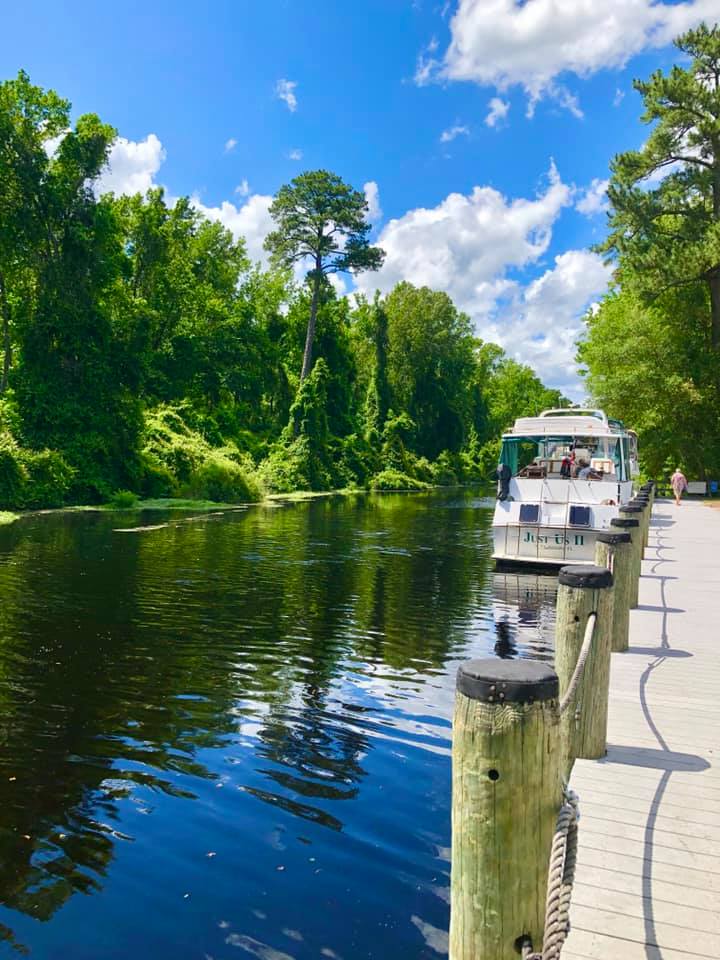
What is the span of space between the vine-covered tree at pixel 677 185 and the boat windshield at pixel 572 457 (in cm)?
1809

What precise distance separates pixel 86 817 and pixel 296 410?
52.6m

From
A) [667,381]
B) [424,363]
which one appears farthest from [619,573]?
[424,363]

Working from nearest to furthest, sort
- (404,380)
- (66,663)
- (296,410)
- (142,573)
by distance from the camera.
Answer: (66,663) < (142,573) < (296,410) < (404,380)

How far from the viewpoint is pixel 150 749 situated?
688 cm

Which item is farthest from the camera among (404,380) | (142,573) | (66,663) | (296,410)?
(404,380)

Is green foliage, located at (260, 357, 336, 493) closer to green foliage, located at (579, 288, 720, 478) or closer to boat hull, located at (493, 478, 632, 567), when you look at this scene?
green foliage, located at (579, 288, 720, 478)

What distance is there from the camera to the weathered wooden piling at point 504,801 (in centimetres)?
279

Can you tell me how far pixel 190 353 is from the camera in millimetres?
56000

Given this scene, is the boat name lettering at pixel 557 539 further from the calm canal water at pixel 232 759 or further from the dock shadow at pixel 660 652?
the dock shadow at pixel 660 652

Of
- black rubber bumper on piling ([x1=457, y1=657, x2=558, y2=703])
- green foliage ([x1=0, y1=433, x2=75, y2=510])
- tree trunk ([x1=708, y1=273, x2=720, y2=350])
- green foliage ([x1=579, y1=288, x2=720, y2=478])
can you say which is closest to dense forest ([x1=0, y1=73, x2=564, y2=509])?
green foliage ([x1=0, y1=433, x2=75, y2=510])

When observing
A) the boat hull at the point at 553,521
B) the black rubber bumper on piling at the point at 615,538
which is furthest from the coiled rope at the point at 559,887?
the boat hull at the point at 553,521

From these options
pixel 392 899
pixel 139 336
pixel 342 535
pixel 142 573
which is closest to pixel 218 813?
pixel 392 899

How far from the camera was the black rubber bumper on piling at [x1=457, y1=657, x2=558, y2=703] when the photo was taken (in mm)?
2805

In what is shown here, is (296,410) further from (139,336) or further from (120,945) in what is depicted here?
(120,945)
